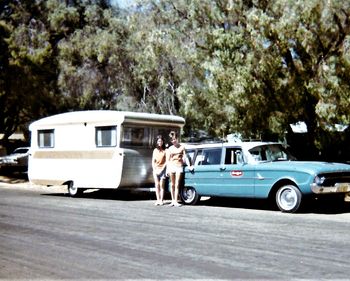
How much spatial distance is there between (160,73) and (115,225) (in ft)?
35.4

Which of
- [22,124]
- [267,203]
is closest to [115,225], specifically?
[267,203]

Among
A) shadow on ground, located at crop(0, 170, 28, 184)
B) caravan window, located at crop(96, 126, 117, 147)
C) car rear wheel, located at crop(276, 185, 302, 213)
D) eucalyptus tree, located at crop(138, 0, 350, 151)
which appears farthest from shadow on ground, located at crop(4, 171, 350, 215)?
shadow on ground, located at crop(0, 170, 28, 184)

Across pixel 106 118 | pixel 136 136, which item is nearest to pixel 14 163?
pixel 106 118

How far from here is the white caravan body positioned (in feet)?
49.8

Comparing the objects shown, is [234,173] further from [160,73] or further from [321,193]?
[160,73]

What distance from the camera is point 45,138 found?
17531 mm

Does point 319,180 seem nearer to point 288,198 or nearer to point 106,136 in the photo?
point 288,198

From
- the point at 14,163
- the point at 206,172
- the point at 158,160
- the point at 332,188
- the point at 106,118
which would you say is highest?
the point at 106,118

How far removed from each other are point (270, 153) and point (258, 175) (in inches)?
37.2

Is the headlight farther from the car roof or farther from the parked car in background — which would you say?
the parked car in background

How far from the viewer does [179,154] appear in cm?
1388

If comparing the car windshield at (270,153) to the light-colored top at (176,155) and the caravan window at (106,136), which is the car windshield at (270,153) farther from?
the caravan window at (106,136)

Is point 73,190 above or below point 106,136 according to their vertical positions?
below

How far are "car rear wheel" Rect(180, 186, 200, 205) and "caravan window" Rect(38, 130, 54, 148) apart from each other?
200 inches
